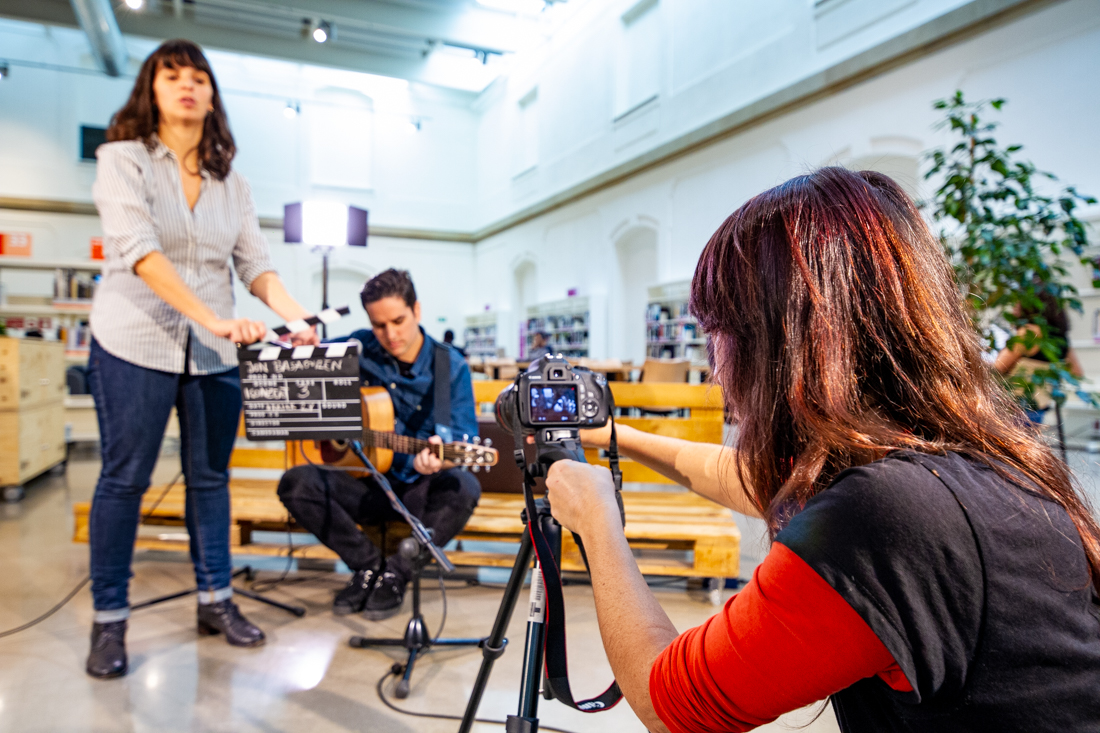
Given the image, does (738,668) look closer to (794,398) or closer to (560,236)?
(794,398)

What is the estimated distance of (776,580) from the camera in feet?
1.84

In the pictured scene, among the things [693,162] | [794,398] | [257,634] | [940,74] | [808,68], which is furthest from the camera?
[693,162]

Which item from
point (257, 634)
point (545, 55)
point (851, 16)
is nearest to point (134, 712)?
point (257, 634)

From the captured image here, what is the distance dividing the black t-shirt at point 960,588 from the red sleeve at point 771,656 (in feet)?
0.06

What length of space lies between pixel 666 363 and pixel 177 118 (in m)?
5.22

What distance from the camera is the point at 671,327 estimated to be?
34.6 ft

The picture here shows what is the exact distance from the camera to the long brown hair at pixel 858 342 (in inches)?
24.8

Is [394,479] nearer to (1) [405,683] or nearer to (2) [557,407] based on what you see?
(1) [405,683]

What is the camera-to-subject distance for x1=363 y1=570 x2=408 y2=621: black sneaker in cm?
222

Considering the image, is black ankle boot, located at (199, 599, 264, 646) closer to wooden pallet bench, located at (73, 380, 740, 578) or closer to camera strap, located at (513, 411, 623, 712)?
wooden pallet bench, located at (73, 380, 740, 578)

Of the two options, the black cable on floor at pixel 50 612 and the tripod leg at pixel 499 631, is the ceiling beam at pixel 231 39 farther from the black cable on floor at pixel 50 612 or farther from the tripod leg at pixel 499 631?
the tripod leg at pixel 499 631

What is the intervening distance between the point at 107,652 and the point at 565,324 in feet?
37.3

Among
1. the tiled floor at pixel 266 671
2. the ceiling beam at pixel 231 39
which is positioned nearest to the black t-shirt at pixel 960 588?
the tiled floor at pixel 266 671

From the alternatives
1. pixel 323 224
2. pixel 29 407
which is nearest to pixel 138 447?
pixel 29 407
